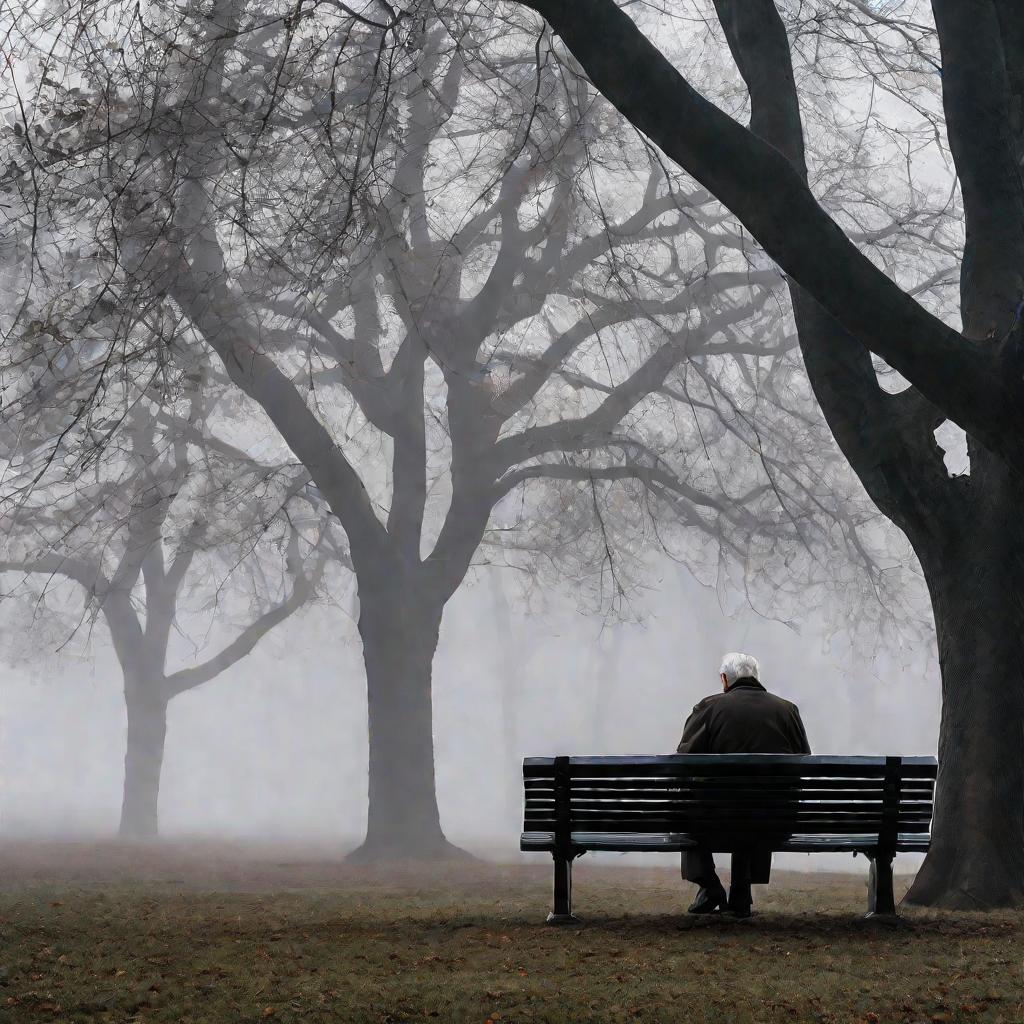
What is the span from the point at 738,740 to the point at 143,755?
61.4ft

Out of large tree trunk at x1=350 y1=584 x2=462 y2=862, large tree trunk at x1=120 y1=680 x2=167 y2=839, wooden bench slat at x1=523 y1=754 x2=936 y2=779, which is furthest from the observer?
large tree trunk at x1=120 y1=680 x2=167 y2=839

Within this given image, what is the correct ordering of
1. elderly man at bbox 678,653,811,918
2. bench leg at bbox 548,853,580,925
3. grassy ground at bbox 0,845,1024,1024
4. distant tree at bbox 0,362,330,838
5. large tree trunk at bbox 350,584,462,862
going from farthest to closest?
distant tree at bbox 0,362,330,838, large tree trunk at bbox 350,584,462,862, elderly man at bbox 678,653,811,918, bench leg at bbox 548,853,580,925, grassy ground at bbox 0,845,1024,1024

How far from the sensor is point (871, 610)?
1912cm

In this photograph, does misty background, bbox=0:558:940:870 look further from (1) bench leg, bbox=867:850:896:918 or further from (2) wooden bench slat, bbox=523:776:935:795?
(2) wooden bench slat, bbox=523:776:935:795

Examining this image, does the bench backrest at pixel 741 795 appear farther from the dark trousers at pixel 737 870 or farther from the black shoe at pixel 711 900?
the black shoe at pixel 711 900

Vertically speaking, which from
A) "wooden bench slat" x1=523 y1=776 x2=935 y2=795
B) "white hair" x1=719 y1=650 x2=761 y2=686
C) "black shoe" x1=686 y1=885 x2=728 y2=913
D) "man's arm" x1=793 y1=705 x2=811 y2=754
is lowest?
"black shoe" x1=686 y1=885 x2=728 y2=913

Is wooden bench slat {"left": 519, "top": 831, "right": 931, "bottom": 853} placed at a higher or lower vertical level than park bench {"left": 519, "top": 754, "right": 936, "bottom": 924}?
lower

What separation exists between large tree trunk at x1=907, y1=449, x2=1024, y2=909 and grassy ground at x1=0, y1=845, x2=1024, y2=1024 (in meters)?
0.54

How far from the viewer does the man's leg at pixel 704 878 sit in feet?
21.9

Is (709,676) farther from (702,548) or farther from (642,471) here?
(642,471)

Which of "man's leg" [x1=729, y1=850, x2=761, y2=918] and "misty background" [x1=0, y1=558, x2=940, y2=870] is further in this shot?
"misty background" [x1=0, y1=558, x2=940, y2=870]

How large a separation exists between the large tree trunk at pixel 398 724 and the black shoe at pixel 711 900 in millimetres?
8125

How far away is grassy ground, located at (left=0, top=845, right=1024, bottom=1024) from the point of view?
14.7 feet

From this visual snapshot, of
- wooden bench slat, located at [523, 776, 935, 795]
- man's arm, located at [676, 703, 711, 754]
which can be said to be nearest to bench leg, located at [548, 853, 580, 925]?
wooden bench slat, located at [523, 776, 935, 795]
